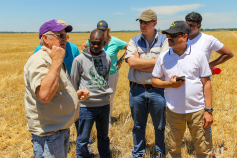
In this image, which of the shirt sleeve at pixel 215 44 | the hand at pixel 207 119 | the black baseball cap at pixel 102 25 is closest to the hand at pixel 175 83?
the hand at pixel 207 119

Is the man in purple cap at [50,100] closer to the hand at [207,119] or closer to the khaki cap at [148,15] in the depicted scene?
the khaki cap at [148,15]

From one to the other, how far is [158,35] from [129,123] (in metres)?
2.33

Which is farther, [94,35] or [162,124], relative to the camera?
[162,124]

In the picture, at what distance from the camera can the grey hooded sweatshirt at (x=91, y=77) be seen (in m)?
2.71

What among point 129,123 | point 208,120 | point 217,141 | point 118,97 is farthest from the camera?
point 118,97

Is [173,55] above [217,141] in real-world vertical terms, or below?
above

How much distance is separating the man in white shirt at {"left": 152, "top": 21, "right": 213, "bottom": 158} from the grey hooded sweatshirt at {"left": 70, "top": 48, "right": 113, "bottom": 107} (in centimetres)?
83

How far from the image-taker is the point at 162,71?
2549 mm

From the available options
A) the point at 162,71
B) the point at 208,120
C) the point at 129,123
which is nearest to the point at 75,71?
the point at 162,71

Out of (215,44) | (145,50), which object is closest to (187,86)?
(145,50)

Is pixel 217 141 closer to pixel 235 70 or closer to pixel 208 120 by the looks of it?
pixel 208 120

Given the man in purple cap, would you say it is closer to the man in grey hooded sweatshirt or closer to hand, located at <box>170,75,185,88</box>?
the man in grey hooded sweatshirt

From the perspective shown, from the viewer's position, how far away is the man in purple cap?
1.76 m

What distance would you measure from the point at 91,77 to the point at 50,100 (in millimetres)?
888
